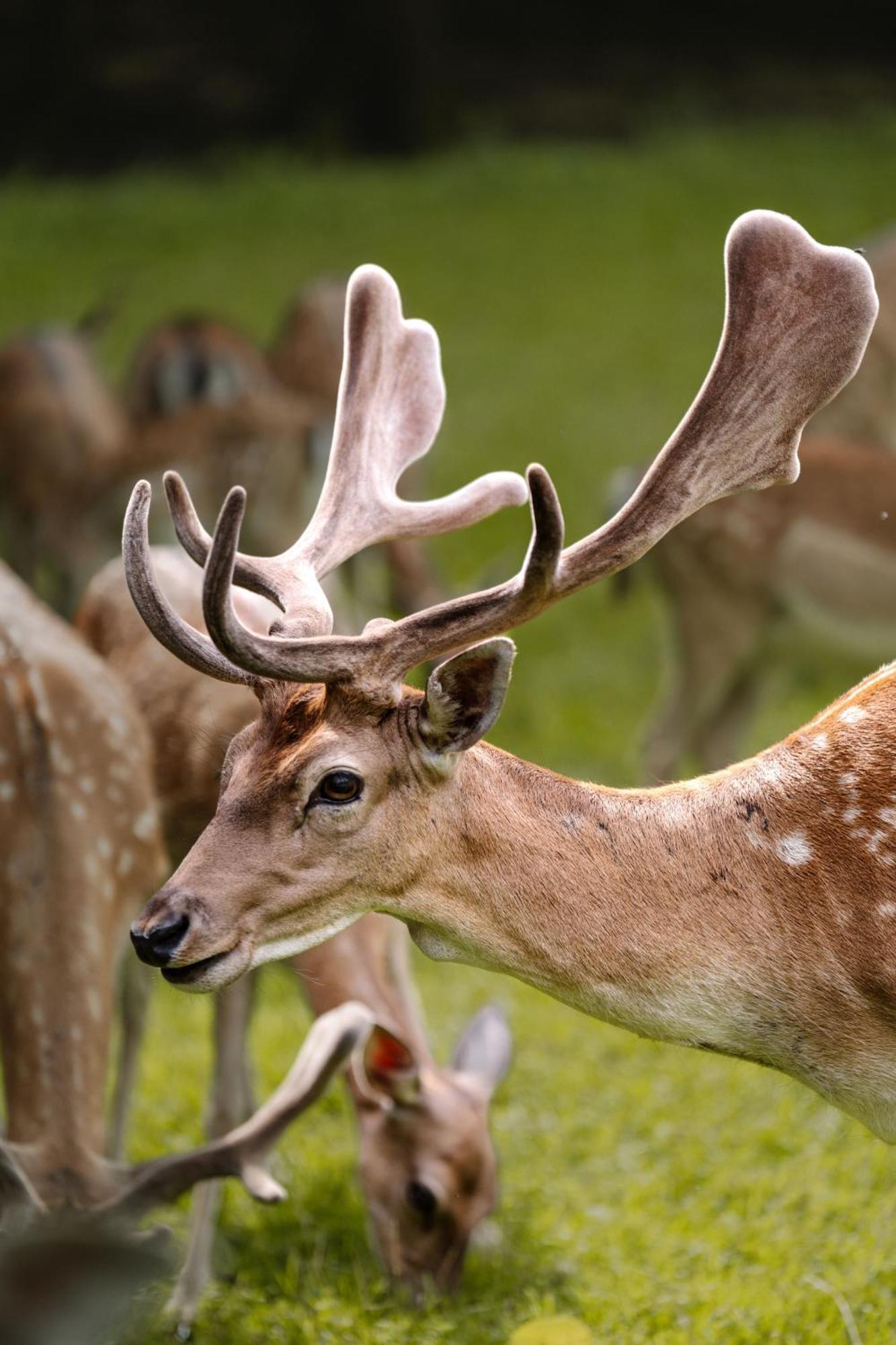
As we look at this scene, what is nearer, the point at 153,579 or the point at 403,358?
the point at 153,579

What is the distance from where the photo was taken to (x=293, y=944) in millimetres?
3021

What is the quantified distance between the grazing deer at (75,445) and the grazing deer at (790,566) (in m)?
2.60

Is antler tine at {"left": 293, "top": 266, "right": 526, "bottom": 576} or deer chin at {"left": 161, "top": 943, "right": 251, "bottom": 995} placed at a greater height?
antler tine at {"left": 293, "top": 266, "right": 526, "bottom": 576}

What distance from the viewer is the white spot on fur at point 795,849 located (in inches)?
124

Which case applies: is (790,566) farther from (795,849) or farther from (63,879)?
(795,849)

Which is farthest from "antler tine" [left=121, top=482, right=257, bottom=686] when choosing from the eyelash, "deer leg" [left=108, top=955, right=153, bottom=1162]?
"deer leg" [left=108, top=955, right=153, bottom=1162]

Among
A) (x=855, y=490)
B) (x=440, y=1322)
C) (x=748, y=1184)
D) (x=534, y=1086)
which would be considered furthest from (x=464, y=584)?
(x=440, y=1322)

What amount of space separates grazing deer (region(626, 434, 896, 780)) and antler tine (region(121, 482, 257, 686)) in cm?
466

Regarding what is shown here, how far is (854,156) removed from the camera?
56.0 ft

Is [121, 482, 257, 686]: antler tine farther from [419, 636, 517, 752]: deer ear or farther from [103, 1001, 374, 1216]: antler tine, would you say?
[103, 1001, 374, 1216]: antler tine

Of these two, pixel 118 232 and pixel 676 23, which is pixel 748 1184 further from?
pixel 676 23

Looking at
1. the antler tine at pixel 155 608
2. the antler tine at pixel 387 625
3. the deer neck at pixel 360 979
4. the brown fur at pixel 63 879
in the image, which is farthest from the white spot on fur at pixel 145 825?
the antler tine at pixel 387 625

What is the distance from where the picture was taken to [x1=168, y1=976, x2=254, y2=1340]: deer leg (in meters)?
4.65

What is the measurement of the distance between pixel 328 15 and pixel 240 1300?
1509cm
